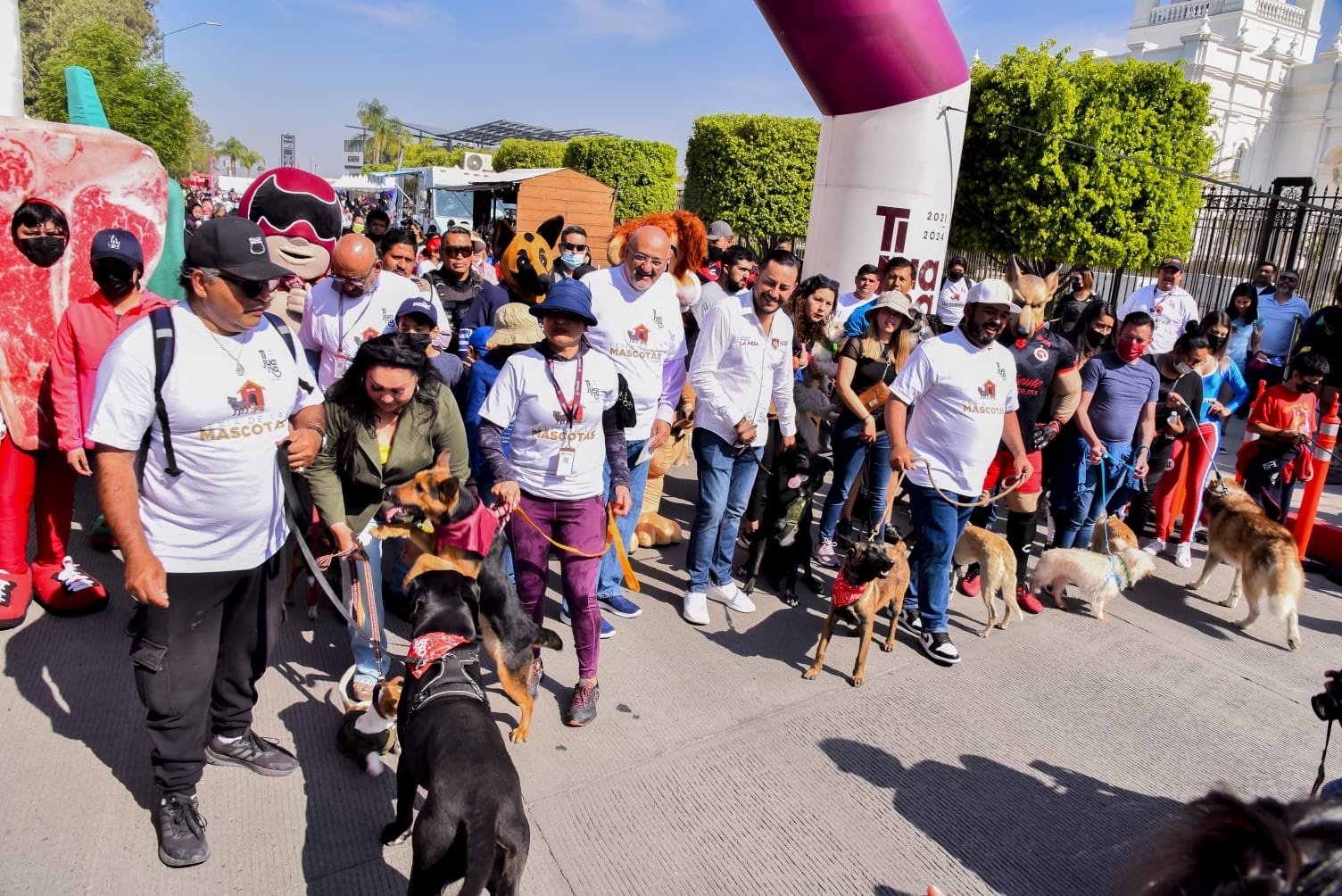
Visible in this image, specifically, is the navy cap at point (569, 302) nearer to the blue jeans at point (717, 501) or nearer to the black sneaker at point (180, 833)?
the blue jeans at point (717, 501)

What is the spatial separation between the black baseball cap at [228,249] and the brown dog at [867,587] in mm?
2811

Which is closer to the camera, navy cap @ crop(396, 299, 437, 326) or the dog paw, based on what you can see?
the dog paw

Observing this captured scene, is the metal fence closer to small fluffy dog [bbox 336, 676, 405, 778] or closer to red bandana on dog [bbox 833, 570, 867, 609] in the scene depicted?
red bandana on dog [bbox 833, 570, 867, 609]

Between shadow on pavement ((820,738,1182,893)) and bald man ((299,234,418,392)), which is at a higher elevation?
bald man ((299,234,418,392))

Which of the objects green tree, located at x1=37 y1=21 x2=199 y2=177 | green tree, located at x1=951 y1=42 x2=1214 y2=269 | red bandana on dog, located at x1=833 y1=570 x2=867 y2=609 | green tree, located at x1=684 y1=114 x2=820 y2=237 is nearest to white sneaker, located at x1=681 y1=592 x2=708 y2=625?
red bandana on dog, located at x1=833 y1=570 x2=867 y2=609

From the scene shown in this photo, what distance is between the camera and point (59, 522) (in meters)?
4.17

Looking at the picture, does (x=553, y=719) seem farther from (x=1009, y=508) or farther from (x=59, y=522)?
(x=1009, y=508)

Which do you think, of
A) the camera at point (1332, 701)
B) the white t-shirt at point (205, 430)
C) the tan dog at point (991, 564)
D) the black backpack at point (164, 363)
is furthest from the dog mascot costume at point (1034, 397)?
the black backpack at point (164, 363)

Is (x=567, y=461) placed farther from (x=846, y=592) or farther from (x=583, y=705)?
(x=846, y=592)

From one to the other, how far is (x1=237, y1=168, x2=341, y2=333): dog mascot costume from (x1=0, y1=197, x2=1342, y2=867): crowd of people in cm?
31

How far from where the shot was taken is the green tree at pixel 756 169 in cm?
2458

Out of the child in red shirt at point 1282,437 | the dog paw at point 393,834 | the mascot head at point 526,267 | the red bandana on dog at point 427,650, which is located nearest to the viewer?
the red bandana on dog at point 427,650

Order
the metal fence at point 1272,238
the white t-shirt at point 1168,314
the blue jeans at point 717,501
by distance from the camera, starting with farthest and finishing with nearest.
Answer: the metal fence at point 1272,238 → the white t-shirt at point 1168,314 → the blue jeans at point 717,501

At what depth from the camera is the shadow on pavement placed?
289 centimetres
